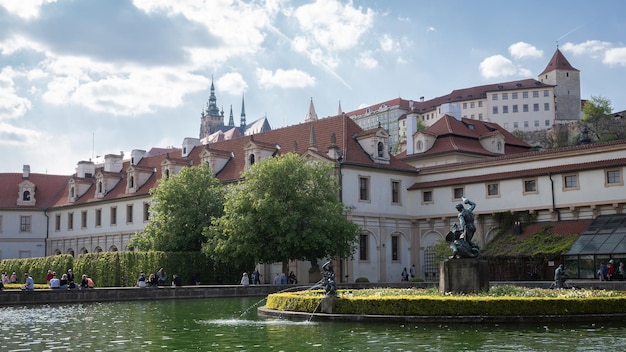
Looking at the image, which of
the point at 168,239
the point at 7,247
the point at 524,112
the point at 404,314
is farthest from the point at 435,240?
the point at 524,112

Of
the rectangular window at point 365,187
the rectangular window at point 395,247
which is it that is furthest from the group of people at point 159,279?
Result: the rectangular window at point 395,247

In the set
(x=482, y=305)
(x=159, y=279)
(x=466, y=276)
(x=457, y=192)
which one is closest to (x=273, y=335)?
(x=482, y=305)

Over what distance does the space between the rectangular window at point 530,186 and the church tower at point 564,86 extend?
110 metres

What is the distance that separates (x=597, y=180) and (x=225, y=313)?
29348 mm

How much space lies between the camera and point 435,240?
59.4 meters

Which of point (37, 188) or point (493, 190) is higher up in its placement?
point (37, 188)

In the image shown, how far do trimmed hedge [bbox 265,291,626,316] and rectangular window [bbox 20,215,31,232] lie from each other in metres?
69.8

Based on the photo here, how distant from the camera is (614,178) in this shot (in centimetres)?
4931

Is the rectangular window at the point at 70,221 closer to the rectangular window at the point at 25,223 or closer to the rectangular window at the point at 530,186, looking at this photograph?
the rectangular window at the point at 25,223

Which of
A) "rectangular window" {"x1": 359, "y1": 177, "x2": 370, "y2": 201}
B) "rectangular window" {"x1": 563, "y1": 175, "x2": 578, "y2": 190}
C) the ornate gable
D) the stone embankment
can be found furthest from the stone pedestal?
the ornate gable

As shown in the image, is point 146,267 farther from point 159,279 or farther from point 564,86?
point 564,86

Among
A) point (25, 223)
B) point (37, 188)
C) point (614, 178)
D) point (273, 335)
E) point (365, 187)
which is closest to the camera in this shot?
point (273, 335)

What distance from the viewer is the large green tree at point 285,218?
4888 centimetres

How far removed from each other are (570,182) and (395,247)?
1458cm
